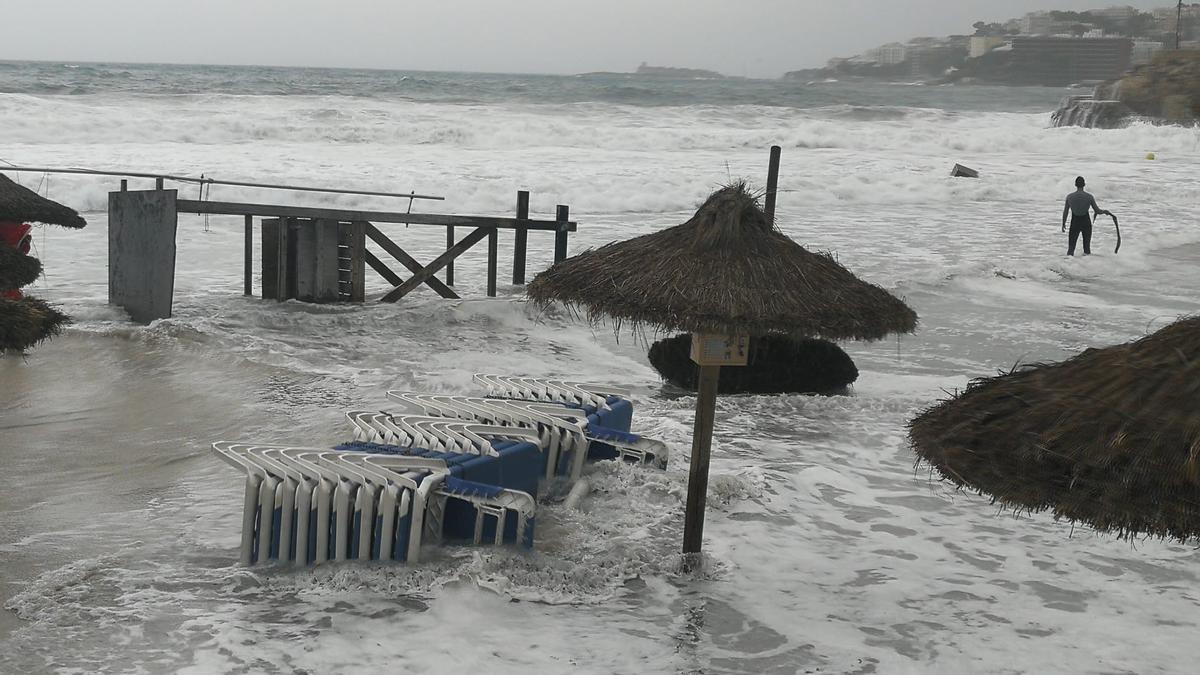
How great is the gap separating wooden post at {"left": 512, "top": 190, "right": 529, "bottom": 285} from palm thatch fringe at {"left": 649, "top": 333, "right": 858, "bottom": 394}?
201 inches

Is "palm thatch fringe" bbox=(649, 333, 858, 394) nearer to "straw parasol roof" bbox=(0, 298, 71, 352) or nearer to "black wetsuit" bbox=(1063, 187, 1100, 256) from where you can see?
"straw parasol roof" bbox=(0, 298, 71, 352)

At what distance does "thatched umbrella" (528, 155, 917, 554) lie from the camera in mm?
6559

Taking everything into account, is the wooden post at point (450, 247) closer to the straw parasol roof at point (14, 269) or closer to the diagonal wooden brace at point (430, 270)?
the diagonal wooden brace at point (430, 270)

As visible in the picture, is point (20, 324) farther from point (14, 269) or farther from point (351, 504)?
point (351, 504)

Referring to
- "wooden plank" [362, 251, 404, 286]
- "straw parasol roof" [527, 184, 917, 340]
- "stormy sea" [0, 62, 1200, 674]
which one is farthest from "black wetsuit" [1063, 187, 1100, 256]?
"straw parasol roof" [527, 184, 917, 340]

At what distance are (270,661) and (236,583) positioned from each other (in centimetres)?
101

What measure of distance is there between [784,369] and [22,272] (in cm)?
704

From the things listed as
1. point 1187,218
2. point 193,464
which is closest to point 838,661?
point 193,464

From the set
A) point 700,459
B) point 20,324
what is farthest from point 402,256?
point 700,459

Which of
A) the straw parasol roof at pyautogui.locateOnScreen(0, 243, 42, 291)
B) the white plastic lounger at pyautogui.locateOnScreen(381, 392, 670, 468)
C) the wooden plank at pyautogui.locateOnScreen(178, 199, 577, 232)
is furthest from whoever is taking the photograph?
the wooden plank at pyautogui.locateOnScreen(178, 199, 577, 232)

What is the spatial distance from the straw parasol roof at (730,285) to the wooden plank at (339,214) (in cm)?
828

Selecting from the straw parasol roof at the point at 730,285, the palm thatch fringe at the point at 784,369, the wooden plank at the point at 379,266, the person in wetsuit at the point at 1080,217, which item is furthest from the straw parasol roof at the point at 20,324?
the person in wetsuit at the point at 1080,217

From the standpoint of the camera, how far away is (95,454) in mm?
9328

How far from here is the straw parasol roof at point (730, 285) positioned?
6.55 meters
